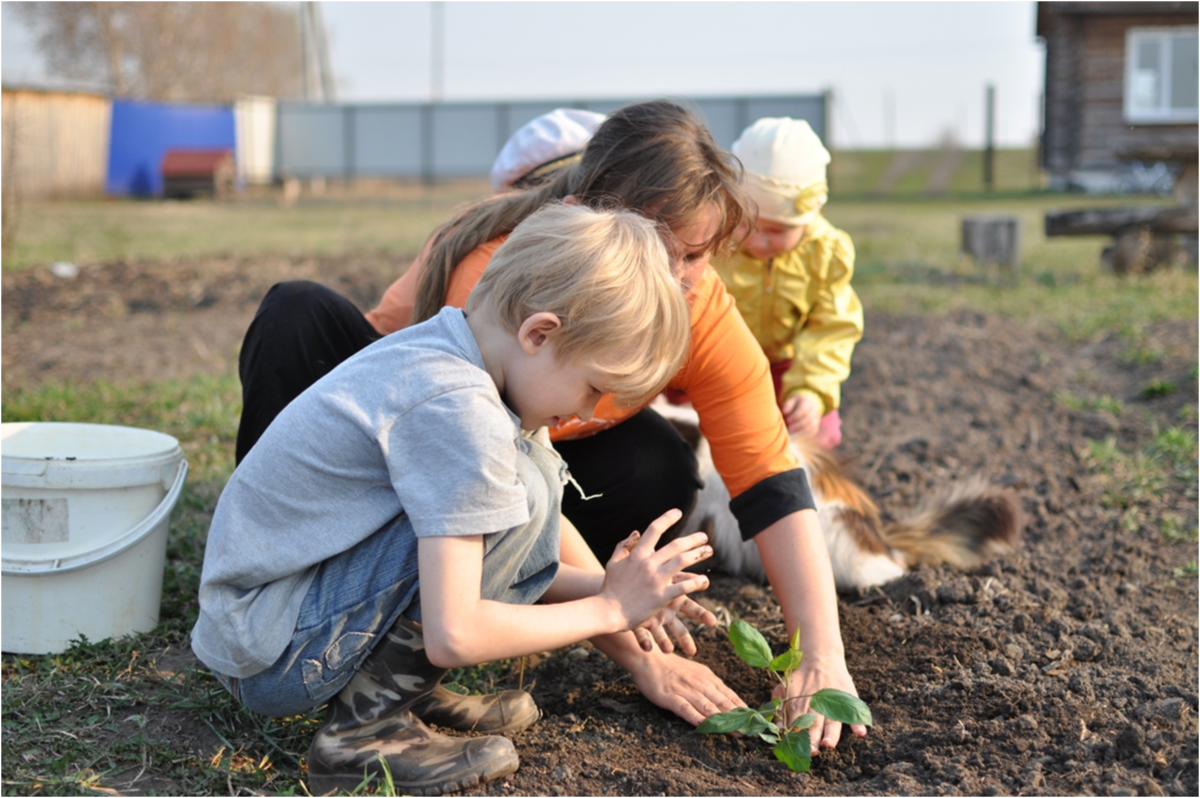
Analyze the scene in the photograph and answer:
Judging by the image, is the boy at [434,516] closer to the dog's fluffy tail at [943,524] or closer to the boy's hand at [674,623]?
the boy's hand at [674,623]

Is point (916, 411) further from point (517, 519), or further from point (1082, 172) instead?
point (1082, 172)

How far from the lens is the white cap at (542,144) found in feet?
10.2

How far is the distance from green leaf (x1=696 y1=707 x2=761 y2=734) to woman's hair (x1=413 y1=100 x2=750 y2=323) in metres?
0.98

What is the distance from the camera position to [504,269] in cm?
177

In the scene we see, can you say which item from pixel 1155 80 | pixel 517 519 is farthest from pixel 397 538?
pixel 1155 80

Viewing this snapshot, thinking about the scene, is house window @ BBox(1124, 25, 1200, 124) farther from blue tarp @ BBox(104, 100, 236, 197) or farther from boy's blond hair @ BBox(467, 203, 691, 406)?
boy's blond hair @ BBox(467, 203, 691, 406)

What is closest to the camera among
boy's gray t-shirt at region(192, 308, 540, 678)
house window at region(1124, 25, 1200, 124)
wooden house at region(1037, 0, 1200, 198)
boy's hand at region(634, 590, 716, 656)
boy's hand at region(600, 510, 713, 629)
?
boy's gray t-shirt at region(192, 308, 540, 678)

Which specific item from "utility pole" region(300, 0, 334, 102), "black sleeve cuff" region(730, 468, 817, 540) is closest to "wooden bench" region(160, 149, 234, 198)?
"utility pole" region(300, 0, 334, 102)

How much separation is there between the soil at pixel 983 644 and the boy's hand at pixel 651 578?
1.07 ft

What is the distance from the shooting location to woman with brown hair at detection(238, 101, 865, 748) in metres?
2.12

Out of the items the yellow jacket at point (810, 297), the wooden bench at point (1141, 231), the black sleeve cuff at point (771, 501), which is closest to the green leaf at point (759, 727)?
the black sleeve cuff at point (771, 501)

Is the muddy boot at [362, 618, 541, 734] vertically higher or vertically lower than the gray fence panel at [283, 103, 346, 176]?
lower

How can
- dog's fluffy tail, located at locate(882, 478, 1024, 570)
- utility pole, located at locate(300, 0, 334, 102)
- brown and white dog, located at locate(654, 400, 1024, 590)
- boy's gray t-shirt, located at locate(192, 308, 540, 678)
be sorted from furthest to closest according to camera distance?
utility pole, located at locate(300, 0, 334, 102) < dog's fluffy tail, located at locate(882, 478, 1024, 570) < brown and white dog, located at locate(654, 400, 1024, 590) < boy's gray t-shirt, located at locate(192, 308, 540, 678)

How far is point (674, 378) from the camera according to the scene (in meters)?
2.29
